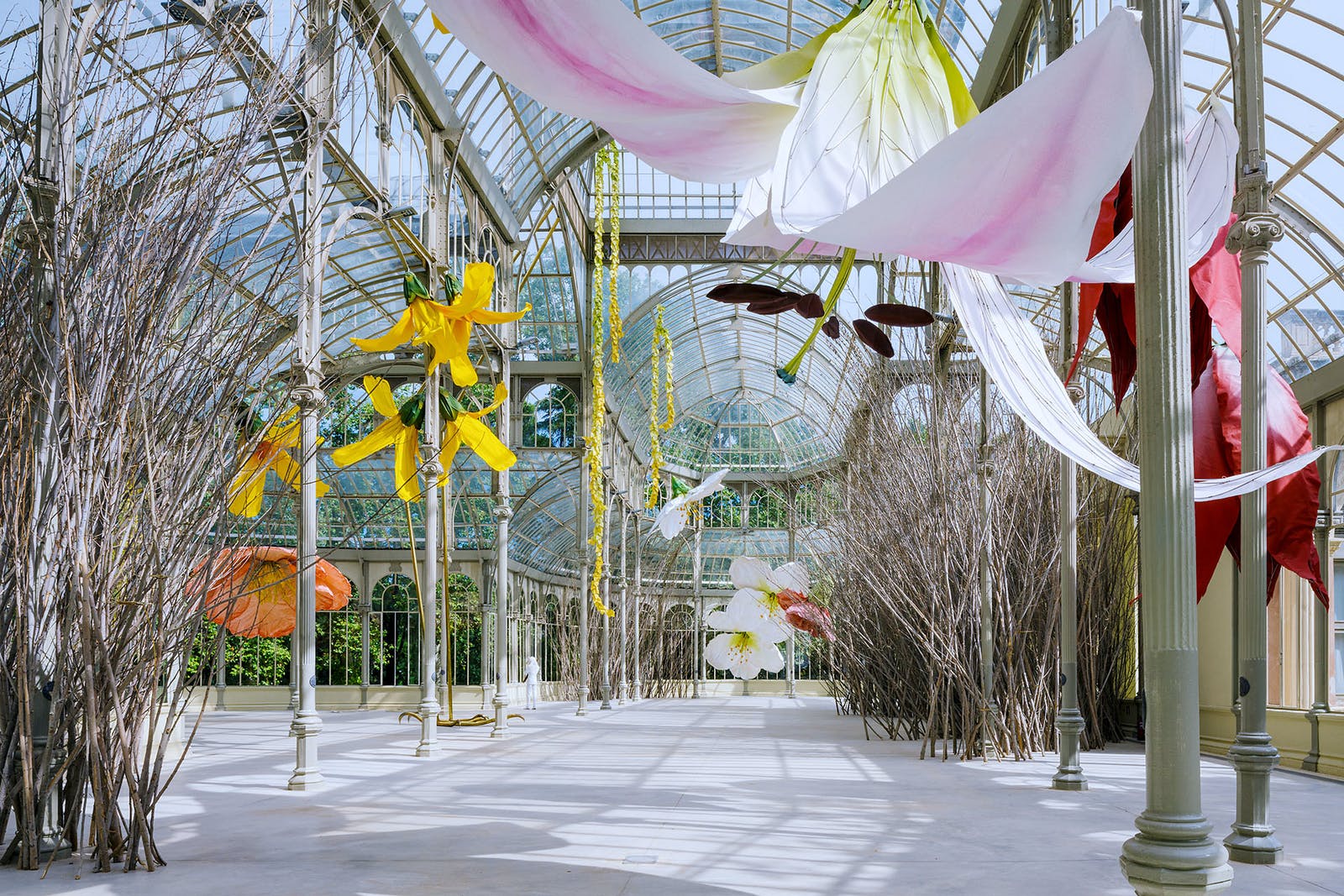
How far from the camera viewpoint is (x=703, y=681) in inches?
1173

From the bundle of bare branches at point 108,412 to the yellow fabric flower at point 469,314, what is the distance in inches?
137

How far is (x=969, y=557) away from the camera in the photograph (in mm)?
9273

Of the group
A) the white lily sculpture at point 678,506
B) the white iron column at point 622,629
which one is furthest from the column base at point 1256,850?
the white iron column at point 622,629

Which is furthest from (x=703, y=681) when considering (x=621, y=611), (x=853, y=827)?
(x=853, y=827)

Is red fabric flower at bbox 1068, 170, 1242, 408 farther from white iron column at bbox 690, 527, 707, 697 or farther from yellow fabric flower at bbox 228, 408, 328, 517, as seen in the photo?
white iron column at bbox 690, 527, 707, 697

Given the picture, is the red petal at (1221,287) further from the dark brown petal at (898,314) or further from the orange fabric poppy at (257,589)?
the orange fabric poppy at (257,589)

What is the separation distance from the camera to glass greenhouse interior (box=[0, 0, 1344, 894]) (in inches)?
125

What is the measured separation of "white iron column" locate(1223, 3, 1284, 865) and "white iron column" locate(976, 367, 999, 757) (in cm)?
376

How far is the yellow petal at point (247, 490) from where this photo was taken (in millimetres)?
5062

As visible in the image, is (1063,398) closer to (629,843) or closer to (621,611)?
(629,843)

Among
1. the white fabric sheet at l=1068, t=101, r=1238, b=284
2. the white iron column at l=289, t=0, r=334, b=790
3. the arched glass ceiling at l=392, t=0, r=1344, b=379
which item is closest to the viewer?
the white fabric sheet at l=1068, t=101, r=1238, b=284

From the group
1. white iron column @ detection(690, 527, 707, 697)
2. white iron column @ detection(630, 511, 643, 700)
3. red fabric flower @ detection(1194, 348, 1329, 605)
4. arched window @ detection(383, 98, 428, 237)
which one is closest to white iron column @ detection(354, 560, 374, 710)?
white iron column @ detection(630, 511, 643, 700)

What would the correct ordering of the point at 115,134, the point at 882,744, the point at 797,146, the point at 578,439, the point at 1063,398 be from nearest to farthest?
the point at 797,146 < the point at 1063,398 < the point at 115,134 < the point at 882,744 < the point at 578,439

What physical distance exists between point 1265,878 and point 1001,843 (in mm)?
1147
